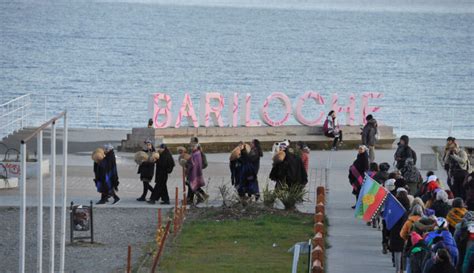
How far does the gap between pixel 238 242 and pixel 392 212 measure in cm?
390

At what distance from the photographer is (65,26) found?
568ft

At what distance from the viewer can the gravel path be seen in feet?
77.5

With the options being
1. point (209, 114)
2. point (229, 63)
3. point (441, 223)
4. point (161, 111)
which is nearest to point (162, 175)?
point (441, 223)

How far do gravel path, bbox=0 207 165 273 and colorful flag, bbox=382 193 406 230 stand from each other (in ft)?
14.0

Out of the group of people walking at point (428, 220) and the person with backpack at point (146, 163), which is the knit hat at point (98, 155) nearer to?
the person with backpack at point (146, 163)

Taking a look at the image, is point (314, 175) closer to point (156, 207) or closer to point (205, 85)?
point (156, 207)

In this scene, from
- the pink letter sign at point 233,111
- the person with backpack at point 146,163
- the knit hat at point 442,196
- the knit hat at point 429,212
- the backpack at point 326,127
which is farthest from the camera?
the pink letter sign at point 233,111

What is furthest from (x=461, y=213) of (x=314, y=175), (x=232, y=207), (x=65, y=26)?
(x=65, y=26)

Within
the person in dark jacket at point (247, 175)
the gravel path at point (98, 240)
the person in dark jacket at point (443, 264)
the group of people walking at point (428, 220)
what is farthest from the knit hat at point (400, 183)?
the person in dark jacket at point (443, 264)

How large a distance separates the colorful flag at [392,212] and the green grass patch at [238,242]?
1.51m

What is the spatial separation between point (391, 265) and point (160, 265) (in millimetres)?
3719

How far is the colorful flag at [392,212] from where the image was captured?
74.2 feet

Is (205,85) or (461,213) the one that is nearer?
(461,213)

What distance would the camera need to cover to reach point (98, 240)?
84.9 feet
